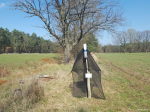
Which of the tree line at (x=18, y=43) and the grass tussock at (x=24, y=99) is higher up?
the tree line at (x=18, y=43)

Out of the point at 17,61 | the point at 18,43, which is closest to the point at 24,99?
the point at 17,61

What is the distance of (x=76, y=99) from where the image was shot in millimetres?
3957

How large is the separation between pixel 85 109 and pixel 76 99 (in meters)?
0.82

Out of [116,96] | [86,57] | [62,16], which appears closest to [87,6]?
[62,16]

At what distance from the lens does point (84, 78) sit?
4.08m

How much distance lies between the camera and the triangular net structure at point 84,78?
401cm

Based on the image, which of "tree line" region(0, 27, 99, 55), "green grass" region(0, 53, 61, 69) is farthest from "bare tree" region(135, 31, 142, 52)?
"green grass" region(0, 53, 61, 69)

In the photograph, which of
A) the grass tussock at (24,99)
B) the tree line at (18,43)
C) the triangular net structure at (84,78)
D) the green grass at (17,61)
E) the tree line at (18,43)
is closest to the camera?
the grass tussock at (24,99)

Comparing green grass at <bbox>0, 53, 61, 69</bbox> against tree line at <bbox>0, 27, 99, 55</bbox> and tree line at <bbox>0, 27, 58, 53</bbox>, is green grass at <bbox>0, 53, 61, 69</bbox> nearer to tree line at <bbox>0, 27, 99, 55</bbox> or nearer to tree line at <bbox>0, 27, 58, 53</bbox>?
tree line at <bbox>0, 27, 99, 55</bbox>

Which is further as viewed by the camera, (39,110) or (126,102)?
(126,102)

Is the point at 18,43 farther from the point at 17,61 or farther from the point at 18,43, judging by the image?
the point at 17,61

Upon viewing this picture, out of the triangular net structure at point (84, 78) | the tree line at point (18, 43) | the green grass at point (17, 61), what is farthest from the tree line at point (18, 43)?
the triangular net structure at point (84, 78)

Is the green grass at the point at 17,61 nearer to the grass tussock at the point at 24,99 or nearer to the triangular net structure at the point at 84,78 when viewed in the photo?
the grass tussock at the point at 24,99

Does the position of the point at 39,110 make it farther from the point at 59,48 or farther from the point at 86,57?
the point at 59,48
